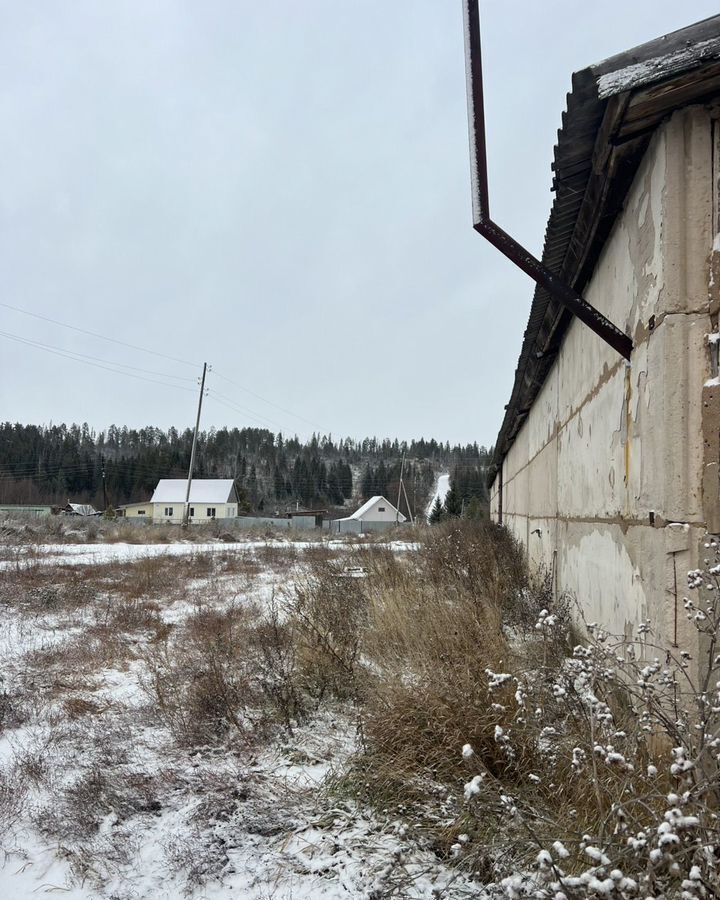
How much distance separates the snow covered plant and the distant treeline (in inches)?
2417

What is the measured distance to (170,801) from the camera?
9.59 ft

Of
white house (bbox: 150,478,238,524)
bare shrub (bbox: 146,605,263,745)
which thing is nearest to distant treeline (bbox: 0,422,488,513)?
white house (bbox: 150,478,238,524)

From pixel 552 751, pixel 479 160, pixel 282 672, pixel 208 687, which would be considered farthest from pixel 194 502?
pixel 552 751

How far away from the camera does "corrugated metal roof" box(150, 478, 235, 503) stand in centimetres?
6353

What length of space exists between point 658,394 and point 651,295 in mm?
491

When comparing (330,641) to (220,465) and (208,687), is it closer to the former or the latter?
(208,687)

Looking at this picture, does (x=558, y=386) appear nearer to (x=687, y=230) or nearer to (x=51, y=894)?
(x=687, y=230)

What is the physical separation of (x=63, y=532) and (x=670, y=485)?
26.8m

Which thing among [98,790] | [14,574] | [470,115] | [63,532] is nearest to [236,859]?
[98,790]

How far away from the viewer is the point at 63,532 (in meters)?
24.7

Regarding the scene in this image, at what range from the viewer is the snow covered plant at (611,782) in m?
1.36

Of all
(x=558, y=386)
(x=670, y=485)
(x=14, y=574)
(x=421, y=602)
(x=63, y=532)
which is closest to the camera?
(x=670, y=485)

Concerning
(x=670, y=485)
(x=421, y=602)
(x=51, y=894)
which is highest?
(x=670, y=485)

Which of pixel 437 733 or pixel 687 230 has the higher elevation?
pixel 687 230
